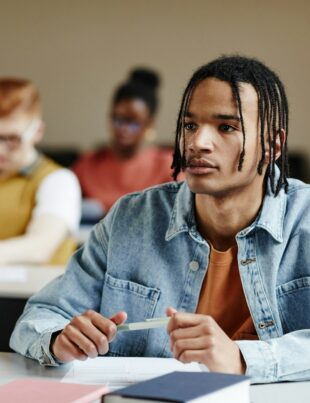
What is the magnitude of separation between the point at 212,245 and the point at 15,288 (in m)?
0.94

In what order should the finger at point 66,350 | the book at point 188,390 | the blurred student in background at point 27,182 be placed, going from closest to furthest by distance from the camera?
1. the book at point 188,390
2. the finger at point 66,350
3. the blurred student in background at point 27,182

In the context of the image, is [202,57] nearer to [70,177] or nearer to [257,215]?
[70,177]

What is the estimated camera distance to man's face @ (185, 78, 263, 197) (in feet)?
5.48

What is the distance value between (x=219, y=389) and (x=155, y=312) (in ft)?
1.79

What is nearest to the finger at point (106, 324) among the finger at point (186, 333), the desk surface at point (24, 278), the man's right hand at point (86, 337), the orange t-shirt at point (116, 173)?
the man's right hand at point (86, 337)

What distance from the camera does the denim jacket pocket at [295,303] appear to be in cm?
167

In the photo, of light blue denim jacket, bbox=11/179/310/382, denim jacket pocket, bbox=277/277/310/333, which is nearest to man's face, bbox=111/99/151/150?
light blue denim jacket, bbox=11/179/310/382

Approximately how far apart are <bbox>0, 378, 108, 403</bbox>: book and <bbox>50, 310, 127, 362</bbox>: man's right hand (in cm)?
16

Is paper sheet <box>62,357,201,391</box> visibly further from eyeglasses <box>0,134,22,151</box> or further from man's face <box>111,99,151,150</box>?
man's face <box>111,99,151,150</box>

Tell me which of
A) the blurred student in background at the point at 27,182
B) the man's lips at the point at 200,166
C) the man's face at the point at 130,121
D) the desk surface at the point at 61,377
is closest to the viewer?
the desk surface at the point at 61,377

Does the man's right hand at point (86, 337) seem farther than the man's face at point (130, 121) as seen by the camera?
No

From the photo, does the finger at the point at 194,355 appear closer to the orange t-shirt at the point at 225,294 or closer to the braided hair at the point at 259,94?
the orange t-shirt at the point at 225,294

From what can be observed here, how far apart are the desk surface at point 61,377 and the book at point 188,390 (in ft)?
0.46

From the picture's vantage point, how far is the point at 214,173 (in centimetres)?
168
